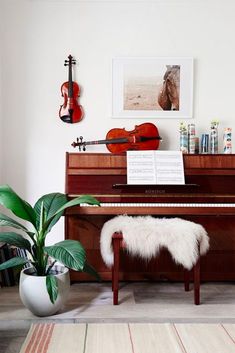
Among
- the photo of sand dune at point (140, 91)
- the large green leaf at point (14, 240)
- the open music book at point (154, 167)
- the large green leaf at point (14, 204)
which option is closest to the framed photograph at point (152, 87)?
the photo of sand dune at point (140, 91)

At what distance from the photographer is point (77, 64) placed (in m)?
3.39

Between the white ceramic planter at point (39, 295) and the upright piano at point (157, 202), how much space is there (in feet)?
1.87

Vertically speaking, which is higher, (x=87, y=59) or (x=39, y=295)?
(x=87, y=59)

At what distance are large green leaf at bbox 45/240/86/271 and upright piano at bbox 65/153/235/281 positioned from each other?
521 millimetres

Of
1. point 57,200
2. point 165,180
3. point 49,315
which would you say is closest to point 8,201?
point 57,200

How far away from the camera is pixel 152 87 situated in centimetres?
340

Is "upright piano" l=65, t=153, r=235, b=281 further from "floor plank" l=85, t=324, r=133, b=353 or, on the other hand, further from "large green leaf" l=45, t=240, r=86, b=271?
"floor plank" l=85, t=324, r=133, b=353

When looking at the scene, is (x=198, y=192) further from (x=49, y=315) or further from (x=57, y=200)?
(x=49, y=315)

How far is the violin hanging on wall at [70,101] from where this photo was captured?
130 inches

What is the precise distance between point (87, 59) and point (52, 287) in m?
2.11

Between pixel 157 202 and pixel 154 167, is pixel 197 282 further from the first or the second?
pixel 154 167

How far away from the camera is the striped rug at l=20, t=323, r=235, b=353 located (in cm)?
204

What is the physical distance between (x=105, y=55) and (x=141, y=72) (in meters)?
0.37

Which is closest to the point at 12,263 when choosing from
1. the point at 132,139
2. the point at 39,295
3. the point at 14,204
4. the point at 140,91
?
the point at 39,295
